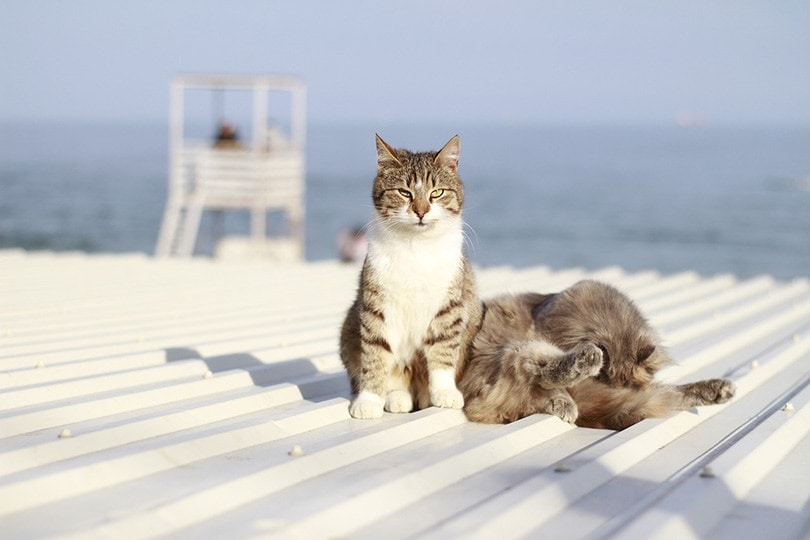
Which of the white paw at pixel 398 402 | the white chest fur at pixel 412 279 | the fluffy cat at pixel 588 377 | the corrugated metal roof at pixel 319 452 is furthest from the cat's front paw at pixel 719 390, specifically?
the white paw at pixel 398 402

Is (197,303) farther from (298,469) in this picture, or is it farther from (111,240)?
(111,240)

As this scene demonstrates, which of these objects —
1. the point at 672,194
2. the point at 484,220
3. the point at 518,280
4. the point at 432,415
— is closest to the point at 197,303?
the point at 518,280

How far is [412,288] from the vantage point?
402cm

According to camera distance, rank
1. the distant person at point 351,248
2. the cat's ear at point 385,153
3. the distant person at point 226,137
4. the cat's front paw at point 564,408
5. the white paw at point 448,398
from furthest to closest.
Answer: the distant person at point 226,137 < the distant person at point 351,248 < the cat's ear at point 385,153 < the white paw at point 448,398 < the cat's front paw at point 564,408

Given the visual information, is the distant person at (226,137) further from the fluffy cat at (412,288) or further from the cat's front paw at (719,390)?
the cat's front paw at (719,390)

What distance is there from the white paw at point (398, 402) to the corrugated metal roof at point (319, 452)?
0.14 meters

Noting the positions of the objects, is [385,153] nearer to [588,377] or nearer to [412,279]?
[412,279]

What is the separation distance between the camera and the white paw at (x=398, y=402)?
415 centimetres

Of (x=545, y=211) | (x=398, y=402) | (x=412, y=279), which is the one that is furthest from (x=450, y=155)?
(x=545, y=211)

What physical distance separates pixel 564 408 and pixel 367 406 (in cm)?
80

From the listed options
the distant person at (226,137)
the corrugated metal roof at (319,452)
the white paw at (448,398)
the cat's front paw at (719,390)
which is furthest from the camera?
the distant person at (226,137)

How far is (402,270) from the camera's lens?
13.2ft

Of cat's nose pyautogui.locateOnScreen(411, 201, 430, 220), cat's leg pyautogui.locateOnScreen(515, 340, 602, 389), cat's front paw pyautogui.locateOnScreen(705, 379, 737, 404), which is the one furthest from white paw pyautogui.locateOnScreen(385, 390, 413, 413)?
cat's front paw pyautogui.locateOnScreen(705, 379, 737, 404)

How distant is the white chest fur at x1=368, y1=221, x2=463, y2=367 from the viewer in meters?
4.02
